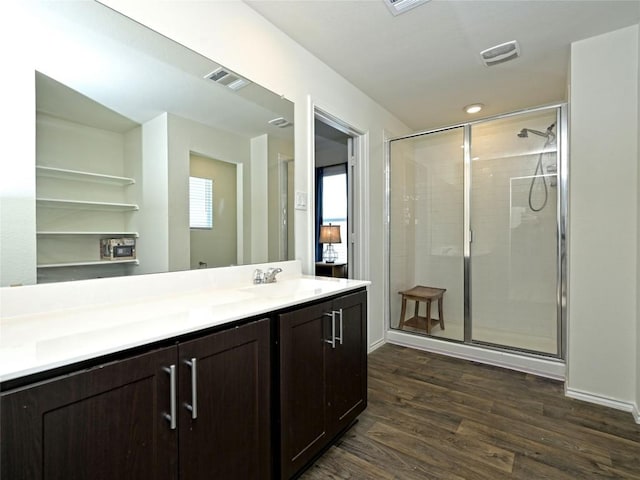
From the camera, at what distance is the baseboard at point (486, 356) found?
256 cm

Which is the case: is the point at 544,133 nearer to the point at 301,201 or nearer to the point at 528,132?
the point at 528,132

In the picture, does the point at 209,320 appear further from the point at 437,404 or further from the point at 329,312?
the point at 437,404

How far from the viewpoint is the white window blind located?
1.65m

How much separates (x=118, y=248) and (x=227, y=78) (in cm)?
107

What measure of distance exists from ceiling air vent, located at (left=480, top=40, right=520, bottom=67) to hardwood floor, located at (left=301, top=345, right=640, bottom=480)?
2.45 metres

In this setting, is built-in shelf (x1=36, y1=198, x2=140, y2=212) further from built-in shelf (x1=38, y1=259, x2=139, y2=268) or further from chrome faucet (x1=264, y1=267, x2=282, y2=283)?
chrome faucet (x1=264, y1=267, x2=282, y2=283)

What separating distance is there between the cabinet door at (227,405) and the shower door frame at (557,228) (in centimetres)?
236

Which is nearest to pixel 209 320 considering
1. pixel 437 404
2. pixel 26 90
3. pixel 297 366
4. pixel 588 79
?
pixel 297 366

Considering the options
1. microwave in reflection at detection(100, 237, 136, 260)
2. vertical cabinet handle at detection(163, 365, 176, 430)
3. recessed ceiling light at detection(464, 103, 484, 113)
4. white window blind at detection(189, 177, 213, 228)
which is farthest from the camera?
recessed ceiling light at detection(464, 103, 484, 113)

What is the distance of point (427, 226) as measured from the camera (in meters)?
3.78

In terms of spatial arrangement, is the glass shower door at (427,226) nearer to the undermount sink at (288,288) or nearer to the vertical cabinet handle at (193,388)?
the undermount sink at (288,288)

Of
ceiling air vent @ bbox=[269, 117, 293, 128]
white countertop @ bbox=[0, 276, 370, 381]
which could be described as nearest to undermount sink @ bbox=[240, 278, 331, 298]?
white countertop @ bbox=[0, 276, 370, 381]

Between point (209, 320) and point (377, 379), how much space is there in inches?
72.8

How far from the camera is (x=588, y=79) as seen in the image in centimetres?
216
